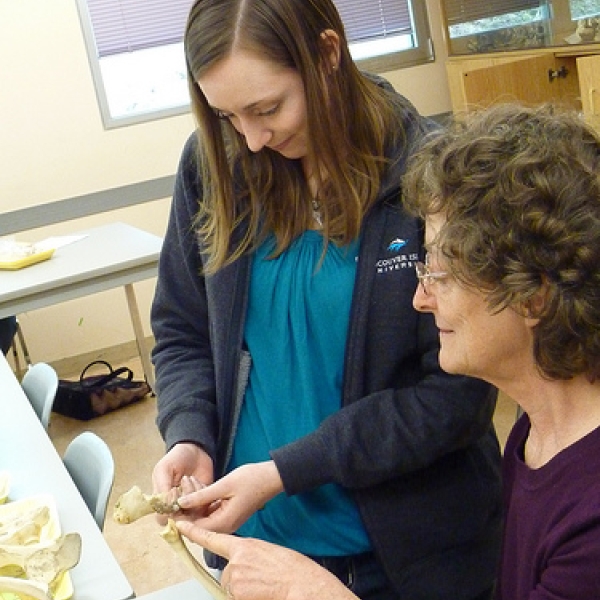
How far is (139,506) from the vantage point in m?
1.37

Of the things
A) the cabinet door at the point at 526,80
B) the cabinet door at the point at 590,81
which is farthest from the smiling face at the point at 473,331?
the cabinet door at the point at 526,80

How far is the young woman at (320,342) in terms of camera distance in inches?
53.7

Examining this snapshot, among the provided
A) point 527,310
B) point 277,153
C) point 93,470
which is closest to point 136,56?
point 93,470

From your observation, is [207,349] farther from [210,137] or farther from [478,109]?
[478,109]

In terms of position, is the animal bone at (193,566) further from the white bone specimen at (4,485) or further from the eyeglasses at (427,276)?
the white bone specimen at (4,485)

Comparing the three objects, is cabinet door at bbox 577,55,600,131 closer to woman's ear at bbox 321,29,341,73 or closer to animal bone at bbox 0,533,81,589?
woman's ear at bbox 321,29,341,73

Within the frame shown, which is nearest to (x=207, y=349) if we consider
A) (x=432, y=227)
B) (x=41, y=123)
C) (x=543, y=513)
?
(x=432, y=227)

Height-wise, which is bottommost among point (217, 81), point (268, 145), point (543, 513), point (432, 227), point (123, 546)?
point (123, 546)

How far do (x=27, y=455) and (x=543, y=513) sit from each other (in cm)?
134

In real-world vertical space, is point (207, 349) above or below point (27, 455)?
above

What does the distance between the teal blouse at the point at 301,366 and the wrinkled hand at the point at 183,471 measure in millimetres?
86

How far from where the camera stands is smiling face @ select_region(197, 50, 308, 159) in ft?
4.43

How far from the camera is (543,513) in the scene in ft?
3.57

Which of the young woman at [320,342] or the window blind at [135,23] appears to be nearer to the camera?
the young woman at [320,342]
